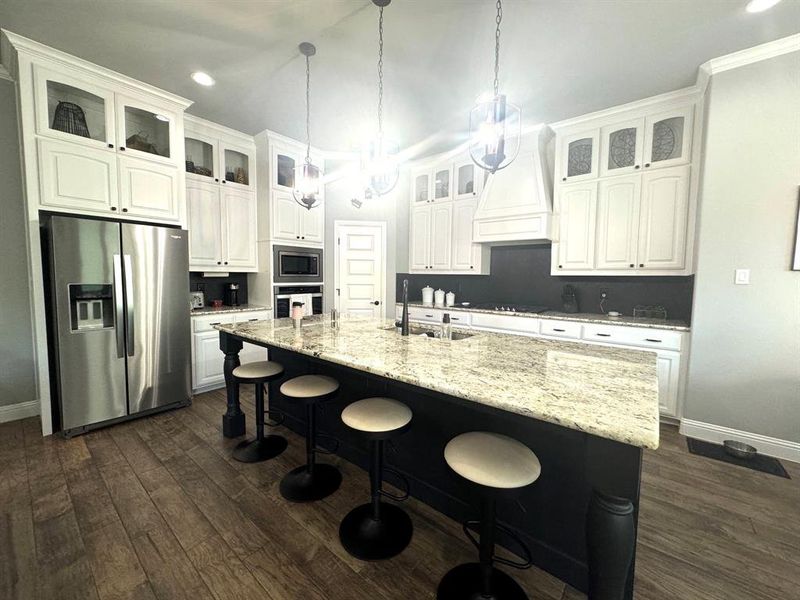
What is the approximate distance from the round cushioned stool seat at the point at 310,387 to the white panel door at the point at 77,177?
2380 mm

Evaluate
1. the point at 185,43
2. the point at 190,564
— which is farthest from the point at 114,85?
the point at 190,564

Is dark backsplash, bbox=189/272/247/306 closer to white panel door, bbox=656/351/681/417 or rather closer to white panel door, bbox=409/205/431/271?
white panel door, bbox=409/205/431/271

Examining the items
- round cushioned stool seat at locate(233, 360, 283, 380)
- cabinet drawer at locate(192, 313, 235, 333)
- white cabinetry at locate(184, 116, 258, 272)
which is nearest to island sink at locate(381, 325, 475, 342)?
round cushioned stool seat at locate(233, 360, 283, 380)

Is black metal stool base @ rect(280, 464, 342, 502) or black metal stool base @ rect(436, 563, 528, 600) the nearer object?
black metal stool base @ rect(436, 563, 528, 600)

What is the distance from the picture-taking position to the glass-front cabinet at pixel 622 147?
9.87 feet

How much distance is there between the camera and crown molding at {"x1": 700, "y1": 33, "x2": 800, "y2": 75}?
219 cm

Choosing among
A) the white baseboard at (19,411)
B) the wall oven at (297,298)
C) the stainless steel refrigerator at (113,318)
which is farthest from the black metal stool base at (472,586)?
the white baseboard at (19,411)

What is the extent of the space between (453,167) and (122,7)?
11.0 ft

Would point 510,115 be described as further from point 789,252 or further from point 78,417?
point 78,417

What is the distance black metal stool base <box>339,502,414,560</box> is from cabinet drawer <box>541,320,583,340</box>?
235cm

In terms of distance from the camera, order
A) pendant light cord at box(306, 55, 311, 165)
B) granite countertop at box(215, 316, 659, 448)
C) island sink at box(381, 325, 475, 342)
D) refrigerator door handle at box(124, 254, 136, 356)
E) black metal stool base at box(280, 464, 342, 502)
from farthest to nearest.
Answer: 1. refrigerator door handle at box(124, 254, 136, 356)
2. pendant light cord at box(306, 55, 311, 165)
3. island sink at box(381, 325, 475, 342)
4. black metal stool base at box(280, 464, 342, 502)
5. granite countertop at box(215, 316, 659, 448)

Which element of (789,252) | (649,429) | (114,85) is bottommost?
(649,429)

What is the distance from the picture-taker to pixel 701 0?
6.12 ft

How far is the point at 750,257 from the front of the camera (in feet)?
7.86
